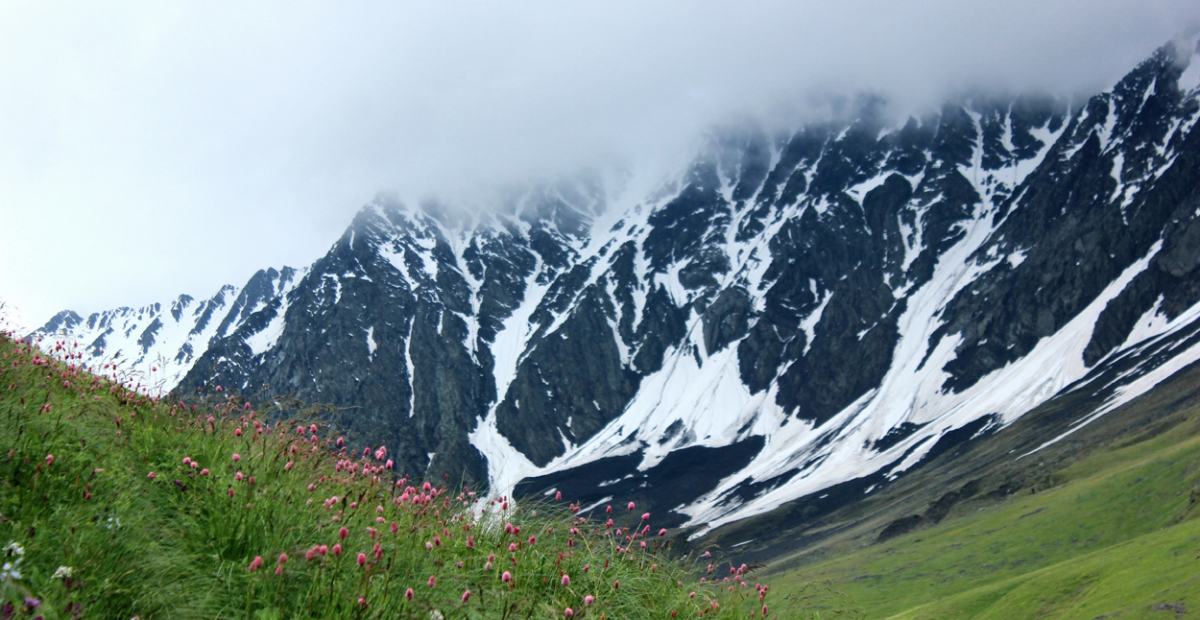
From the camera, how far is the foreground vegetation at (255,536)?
152 inches

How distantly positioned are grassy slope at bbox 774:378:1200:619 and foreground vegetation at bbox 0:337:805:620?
3176 centimetres

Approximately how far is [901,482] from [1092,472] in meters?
43.9

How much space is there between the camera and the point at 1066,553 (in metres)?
66.2

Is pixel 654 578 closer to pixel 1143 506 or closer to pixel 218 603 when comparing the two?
pixel 218 603

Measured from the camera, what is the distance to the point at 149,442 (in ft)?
18.7

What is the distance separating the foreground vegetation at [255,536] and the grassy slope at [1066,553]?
31.8 metres

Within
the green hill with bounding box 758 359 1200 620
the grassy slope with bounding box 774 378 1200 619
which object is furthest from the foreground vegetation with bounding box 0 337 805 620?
the green hill with bounding box 758 359 1200 620

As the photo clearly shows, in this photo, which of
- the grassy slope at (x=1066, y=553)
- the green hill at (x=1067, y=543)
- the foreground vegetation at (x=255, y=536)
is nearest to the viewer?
Result: the foreground vegetation at (x=255, y=536)

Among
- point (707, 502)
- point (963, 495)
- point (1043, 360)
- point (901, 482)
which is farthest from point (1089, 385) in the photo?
point (707, 502)

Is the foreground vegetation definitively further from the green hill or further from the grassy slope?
the green hill

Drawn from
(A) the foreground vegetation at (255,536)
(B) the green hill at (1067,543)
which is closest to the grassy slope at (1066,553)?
(B) the green hill at (1067,543)

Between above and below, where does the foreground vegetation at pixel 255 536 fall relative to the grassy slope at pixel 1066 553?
above

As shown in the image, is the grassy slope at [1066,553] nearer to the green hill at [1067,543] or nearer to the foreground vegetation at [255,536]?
the green hill at [1067,543]

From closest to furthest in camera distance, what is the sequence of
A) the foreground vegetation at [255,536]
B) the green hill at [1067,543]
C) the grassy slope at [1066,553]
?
the foreground vegetation at [255,536] < the grassy slope at [1066,553] < the green hill at [1067,543]
